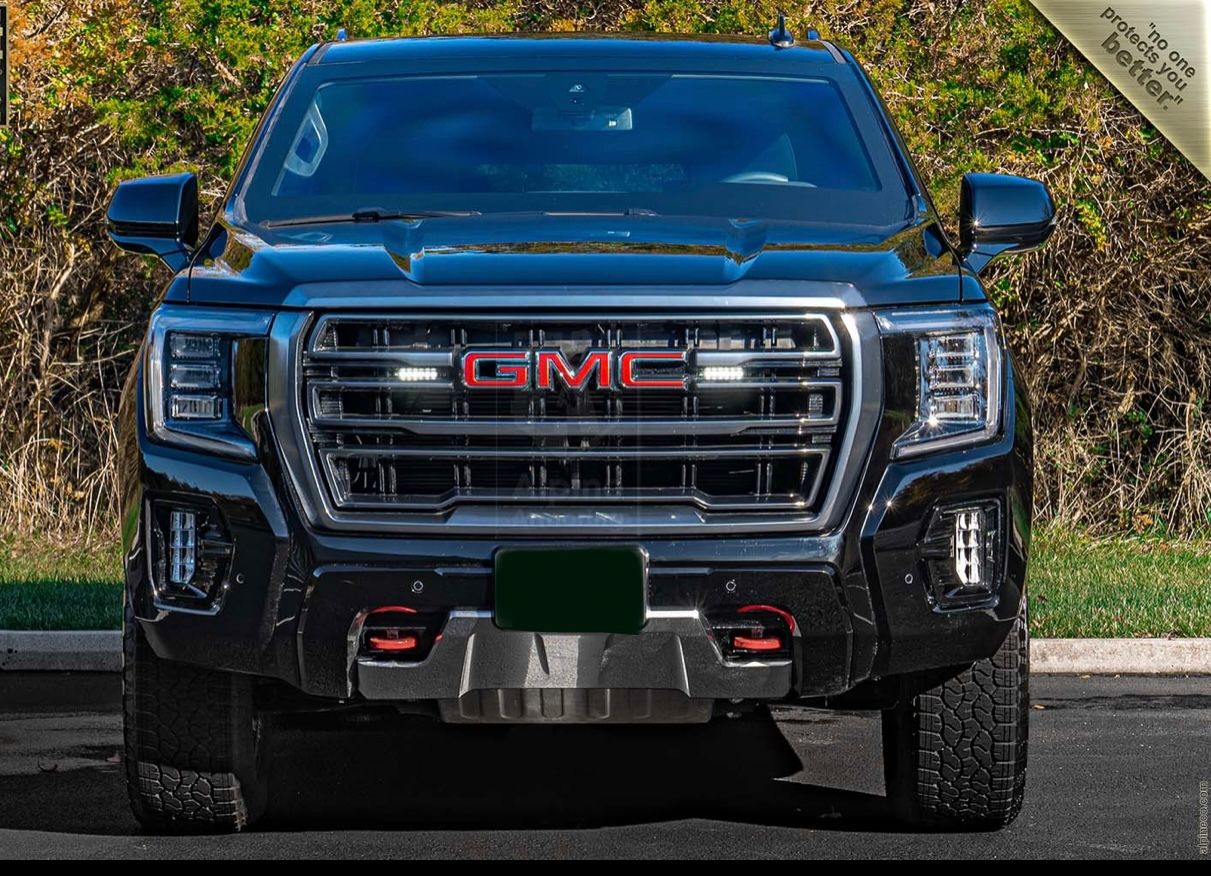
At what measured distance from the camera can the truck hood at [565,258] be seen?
4496 millimetres

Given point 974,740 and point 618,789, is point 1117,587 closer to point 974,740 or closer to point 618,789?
point 618,789

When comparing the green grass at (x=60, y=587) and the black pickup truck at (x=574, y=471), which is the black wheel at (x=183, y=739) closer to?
the black pickup truck at (x=574, y=471)

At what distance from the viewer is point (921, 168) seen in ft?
38.9

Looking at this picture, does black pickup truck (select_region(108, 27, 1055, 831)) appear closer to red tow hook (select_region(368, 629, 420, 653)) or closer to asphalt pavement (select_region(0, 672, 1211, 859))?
red tow hook (select_region(368, 629, 420, 653))

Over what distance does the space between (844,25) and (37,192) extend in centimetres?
537

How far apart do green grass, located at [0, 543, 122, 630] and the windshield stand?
11.5ft

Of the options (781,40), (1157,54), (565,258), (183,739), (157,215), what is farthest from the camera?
(1157,54)

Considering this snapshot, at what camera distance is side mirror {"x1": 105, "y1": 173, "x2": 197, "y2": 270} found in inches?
212

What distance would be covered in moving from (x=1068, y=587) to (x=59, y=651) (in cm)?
497

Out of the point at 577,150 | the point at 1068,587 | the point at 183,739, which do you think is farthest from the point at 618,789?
the point at 1068,587

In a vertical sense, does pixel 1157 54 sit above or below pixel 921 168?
above

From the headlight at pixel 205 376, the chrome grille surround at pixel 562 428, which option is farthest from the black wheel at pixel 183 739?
the chrome grille surround at pixel 562 428

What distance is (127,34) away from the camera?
12570mm

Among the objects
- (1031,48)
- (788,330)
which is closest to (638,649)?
(788,330)
